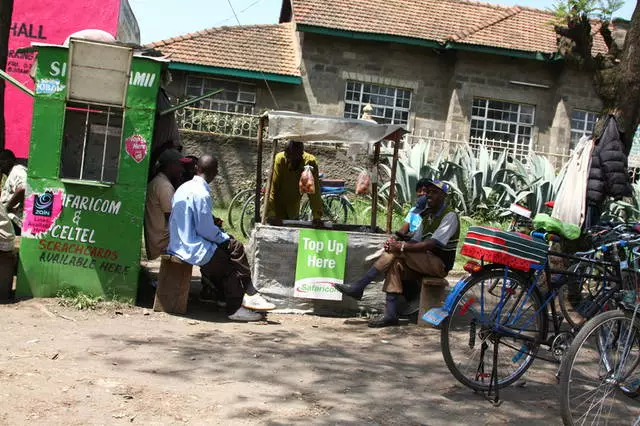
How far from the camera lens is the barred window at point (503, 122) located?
21125 millimetres

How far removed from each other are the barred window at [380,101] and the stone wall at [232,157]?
5031mm

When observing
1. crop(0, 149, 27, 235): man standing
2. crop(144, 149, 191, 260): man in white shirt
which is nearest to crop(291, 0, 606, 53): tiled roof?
crop(0, 149, 27, 235): man standing

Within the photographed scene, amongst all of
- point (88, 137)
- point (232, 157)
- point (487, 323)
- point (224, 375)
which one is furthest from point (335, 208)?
point (487, 323)

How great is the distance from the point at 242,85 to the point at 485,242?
15831mm

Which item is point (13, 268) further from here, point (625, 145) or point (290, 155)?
point (625, 145)

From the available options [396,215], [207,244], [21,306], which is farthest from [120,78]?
[396,215]

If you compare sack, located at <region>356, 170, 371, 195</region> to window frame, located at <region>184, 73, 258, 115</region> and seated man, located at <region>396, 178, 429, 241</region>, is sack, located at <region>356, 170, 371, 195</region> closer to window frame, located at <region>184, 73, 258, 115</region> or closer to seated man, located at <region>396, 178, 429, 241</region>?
seated man, located at <region>396, 178, 429, 241</region>

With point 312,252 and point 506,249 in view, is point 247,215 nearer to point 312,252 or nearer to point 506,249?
point 312,252

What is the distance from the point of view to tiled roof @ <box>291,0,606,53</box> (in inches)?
786

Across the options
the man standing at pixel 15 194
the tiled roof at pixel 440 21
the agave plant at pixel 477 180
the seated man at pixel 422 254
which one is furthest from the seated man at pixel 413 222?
the tiled roof at pixel 440 21

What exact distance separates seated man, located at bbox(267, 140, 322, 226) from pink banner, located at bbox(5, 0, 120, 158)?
8.63 metres

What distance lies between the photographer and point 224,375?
17.4 ft

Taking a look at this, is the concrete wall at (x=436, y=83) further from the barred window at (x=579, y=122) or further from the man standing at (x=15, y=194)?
the man standing at (x=15, y=194)

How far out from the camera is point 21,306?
6.80 meters
